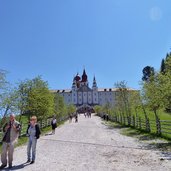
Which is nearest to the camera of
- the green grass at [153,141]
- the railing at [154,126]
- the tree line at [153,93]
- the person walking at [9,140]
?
the person walking at [9,140]

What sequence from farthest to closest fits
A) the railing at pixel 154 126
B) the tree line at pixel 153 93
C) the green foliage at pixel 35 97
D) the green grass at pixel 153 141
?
the green foliage at pixel 35 97 → the railing at pixel 154 126 → the tree line at pixel 153 93 → the green grass at pixel 153 141

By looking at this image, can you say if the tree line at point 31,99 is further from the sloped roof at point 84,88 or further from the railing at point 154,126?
the sloped roof at point 84,88

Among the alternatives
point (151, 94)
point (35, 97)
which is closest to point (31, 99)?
point (35, 97)

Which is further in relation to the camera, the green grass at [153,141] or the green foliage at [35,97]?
the green foliage at [35,97]

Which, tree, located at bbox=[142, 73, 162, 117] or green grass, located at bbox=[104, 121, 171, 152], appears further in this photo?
tree, located at bbox=[142, 73, 162, 117]

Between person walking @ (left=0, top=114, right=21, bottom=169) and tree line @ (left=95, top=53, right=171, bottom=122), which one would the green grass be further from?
person walking @ (left=0, top=114, right=21, bottom=169)

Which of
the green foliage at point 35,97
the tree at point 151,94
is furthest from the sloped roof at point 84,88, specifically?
the tree at point 151,94

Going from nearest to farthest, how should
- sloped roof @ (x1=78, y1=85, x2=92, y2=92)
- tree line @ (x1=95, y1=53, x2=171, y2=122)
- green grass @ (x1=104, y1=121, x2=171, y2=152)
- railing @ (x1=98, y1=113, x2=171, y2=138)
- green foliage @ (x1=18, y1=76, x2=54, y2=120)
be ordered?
green grass @ (x1=104, y1=121, x2=171, y2=152) → tree line @ (x1=95, y1=53, x2=171, y2=122) → railing @ (x1=98, y1=113, x2=171, y2=138) → green foliage @ (x1=18, y1=76, x2=54, y2=120) → sloped roof @ (x1=78, y1=85, x2=92, y2=92)

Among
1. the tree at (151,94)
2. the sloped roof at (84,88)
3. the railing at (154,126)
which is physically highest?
the sloped roof at (84,88)

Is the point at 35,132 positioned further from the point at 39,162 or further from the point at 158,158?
the point at 158,158

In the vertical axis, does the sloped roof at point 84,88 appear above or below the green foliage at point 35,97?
above

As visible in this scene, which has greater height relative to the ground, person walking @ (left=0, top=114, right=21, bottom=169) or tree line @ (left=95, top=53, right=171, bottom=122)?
tree line @ (left=95, top=53, right=171, bottom=122)

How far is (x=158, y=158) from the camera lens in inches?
464

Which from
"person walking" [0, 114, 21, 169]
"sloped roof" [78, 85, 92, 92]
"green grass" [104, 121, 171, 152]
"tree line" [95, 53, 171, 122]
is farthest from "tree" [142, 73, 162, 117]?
"sloped roof" [78, 85, 92, 92]
